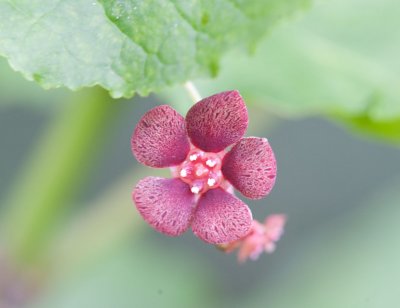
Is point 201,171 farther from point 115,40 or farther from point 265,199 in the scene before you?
point 265,199

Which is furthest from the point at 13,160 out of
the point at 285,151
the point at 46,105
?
the point at 285,151

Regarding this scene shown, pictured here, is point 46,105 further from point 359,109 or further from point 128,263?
point 359,109

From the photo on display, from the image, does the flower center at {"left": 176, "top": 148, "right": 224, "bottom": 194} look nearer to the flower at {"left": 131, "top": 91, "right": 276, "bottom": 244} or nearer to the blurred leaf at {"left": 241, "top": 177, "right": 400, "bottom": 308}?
the flower at {"left": 131, "top": 91, "right": 276, "bottom": 244}

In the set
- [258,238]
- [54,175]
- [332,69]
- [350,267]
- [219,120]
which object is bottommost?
[350,267]

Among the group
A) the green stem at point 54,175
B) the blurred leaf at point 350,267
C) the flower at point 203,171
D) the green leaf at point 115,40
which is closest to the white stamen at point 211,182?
the flower at point 203,171

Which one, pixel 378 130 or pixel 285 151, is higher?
pixel 378 130

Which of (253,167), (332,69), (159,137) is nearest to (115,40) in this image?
(159,137)

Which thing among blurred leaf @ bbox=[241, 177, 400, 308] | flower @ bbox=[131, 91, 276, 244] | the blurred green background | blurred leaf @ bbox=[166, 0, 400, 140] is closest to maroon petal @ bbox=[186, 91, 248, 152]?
flower @ bbox=[131, 91, 276, 244]
